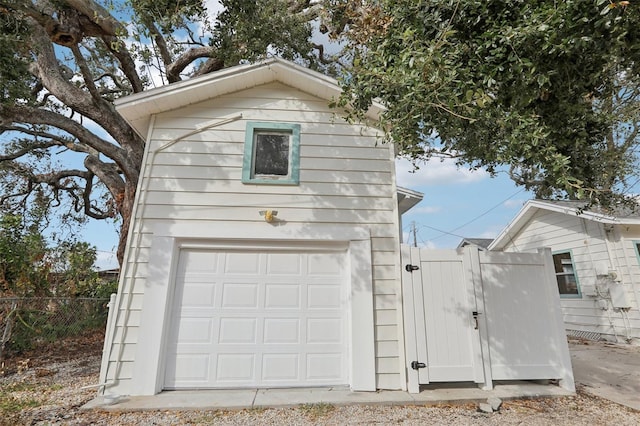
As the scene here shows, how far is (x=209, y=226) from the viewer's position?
4645mm

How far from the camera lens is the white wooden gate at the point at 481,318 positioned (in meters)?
4.31

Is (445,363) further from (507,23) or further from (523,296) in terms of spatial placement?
(507,23)

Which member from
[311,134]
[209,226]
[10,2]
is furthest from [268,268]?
[10,2]

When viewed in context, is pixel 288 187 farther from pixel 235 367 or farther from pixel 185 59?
pixel 185 59

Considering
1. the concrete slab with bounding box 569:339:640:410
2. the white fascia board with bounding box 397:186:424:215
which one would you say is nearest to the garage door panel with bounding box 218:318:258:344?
the white fascia board with bounding box 397:186:424:215

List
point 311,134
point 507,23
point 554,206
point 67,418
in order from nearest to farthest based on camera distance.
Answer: point 507,23
point 67,418
point 311,134
point 554,206

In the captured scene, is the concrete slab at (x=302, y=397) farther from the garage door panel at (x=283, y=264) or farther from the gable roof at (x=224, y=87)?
the gable roof at (x=224, y=87)

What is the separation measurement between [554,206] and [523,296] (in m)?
5.95

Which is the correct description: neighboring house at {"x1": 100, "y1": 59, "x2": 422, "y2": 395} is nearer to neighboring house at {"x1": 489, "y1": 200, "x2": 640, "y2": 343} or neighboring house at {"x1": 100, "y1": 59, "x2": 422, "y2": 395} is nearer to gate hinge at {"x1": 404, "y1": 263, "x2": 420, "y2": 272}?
gate hinge at {"x1": 404, "y1": 263, "x2": 420, "y2": 272}

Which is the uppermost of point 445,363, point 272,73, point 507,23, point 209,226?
point 272,73

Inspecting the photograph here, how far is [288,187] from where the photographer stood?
4875mm

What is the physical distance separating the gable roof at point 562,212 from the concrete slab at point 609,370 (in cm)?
262

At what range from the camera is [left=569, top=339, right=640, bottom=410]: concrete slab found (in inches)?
171

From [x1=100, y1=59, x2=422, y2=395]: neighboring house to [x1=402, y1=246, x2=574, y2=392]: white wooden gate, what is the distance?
0.93 feet
